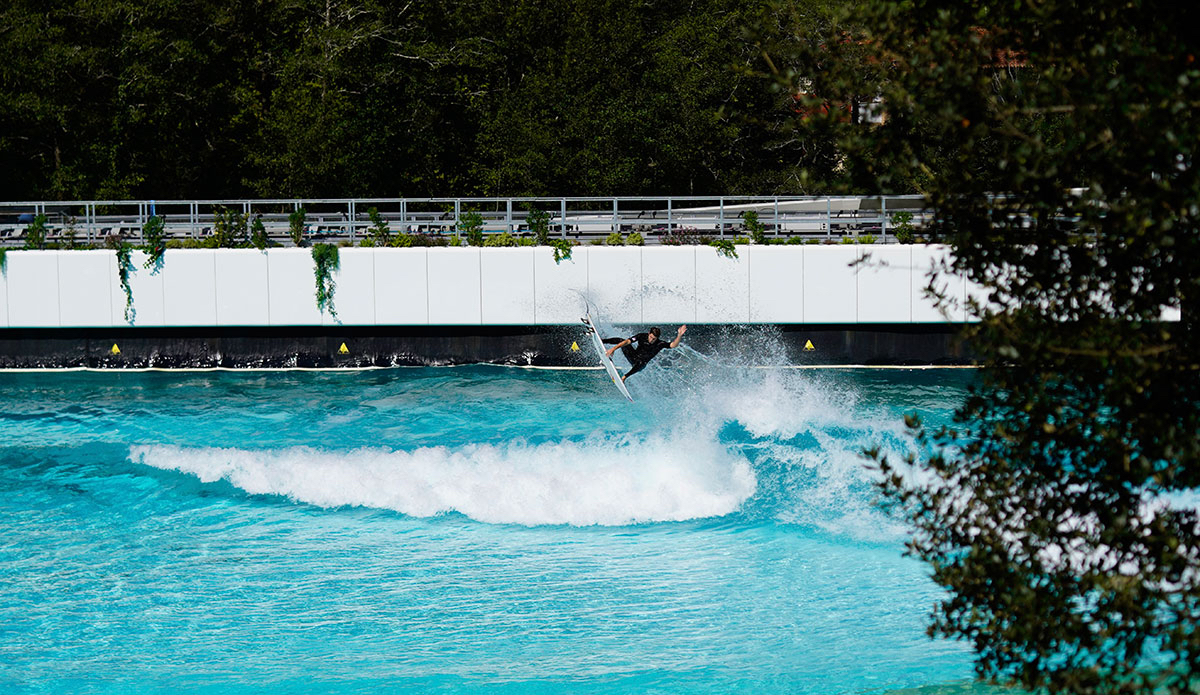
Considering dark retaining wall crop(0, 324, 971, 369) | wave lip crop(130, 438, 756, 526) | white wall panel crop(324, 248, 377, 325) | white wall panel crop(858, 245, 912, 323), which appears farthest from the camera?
dark retaining wall crop(0, 324, 971, 369)

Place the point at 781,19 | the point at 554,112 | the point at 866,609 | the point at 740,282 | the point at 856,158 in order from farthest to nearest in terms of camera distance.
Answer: the point at 781,19 < the point at 554,112 < the point at 740,282 < the point at 866,609 < the point at 856,158

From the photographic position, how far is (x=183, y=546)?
15305 mm

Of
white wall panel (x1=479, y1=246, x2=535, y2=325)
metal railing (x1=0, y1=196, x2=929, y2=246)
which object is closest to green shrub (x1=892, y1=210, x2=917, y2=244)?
metal railing (x1=0, y1=196, x2=929, y2=246)

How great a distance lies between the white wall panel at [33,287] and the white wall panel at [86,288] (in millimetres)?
171

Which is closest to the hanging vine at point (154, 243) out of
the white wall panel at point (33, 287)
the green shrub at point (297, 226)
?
the white wall panel at point (33, 287)

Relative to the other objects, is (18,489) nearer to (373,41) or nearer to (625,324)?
(625,324)

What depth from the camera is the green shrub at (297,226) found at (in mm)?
26547

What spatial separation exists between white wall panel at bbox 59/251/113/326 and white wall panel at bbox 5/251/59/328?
0.17m

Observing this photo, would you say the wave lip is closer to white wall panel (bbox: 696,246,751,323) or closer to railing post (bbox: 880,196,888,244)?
white wall panel (bbox: 696,246,751,323)

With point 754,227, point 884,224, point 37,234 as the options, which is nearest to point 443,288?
point 754,227

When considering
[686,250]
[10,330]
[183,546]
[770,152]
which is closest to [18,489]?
[183,546]

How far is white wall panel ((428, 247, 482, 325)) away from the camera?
2622 centimetres

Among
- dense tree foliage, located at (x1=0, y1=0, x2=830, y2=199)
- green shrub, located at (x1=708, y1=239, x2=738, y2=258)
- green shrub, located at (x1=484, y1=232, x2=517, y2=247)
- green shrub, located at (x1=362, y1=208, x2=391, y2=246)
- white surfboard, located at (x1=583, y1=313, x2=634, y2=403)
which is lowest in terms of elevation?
white surfboard, located at (x1=583, y1=313, x2=634, y2=403)

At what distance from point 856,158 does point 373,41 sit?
3240cm
